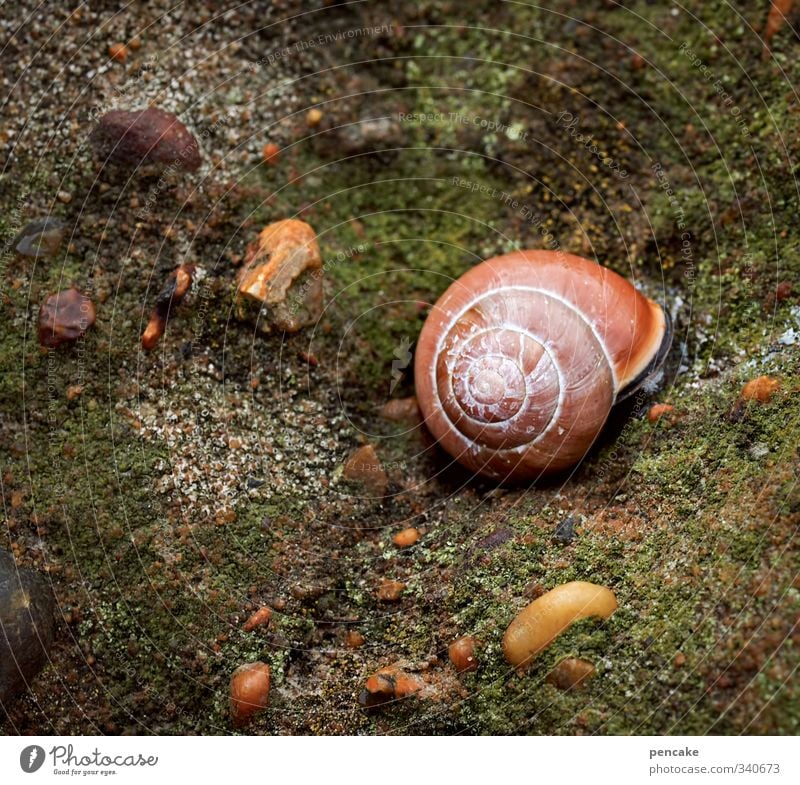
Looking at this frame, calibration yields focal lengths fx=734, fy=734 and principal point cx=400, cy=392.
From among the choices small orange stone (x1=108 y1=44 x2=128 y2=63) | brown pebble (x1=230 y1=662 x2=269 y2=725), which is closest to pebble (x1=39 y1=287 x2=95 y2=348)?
small orange stone (x1=108 y1=44 x2=128 y2=63)

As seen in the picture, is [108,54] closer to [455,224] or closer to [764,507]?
[455,224]

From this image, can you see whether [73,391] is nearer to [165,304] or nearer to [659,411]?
[165,304]

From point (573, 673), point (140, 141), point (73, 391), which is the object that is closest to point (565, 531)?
point (573, 673)

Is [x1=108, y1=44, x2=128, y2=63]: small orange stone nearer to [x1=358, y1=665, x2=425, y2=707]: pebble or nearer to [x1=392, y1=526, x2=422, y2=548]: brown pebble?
[x1=392, y1=526, x2=422, y2=548]: brown pebble

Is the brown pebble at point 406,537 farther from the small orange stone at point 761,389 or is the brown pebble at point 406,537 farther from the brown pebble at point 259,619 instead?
the small orange stone at point 761,389
